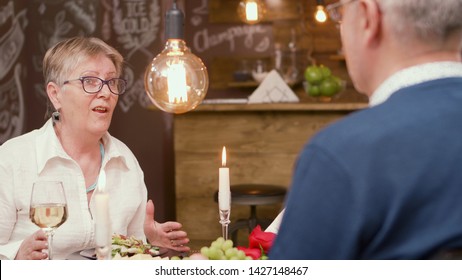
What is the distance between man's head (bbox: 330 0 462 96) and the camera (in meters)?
0.97

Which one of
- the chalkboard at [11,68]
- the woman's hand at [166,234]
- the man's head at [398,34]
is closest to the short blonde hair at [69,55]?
the woman's hand at [166,234]

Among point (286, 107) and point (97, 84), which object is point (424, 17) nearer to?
point (97, 84)

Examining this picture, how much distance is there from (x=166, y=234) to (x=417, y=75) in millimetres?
1029

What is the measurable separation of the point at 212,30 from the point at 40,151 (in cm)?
414

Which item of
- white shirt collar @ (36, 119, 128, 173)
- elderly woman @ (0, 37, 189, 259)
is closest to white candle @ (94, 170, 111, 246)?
elderly woman @ (0, 37, 189, 259)

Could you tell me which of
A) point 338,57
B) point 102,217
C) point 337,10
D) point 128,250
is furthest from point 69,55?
point 338,57

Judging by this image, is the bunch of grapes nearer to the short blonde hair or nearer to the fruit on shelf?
the short blonde hair

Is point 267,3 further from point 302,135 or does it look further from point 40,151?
point 40,151

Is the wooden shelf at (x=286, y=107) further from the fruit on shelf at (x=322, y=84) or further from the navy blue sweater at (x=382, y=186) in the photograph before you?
the navy blue sweater at (x=382, y=186)

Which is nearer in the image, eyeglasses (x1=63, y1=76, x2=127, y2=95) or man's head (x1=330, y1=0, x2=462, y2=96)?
man's head (x1=330, y1=0, x2=462, y2=96)

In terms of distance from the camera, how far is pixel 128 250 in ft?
5.18

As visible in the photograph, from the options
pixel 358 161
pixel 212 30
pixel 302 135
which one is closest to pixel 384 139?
pixel 358 161

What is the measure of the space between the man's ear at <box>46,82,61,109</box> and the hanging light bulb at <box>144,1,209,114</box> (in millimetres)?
687

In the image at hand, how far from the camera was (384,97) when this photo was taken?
1008mm
